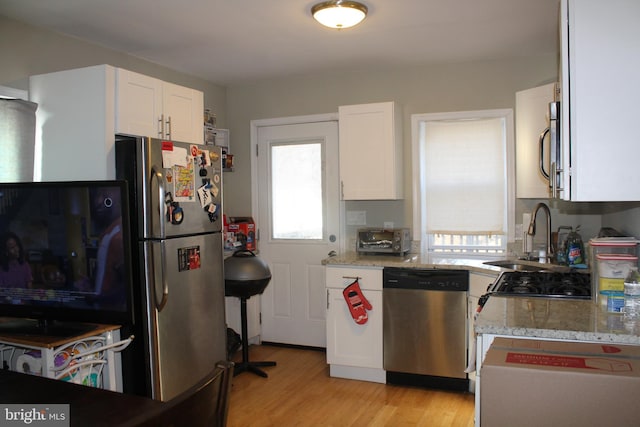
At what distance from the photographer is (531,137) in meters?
3.35

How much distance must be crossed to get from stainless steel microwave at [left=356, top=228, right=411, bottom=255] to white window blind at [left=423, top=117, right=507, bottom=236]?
1.08 ft

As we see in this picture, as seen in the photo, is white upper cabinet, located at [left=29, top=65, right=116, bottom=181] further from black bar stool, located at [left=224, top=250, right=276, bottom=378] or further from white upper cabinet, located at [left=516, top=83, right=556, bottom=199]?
white upper cabinet, located at [left=516, top=83, right=556, bottom=199]

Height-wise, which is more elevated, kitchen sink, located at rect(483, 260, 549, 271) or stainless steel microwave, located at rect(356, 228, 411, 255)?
stainless steel microwave, located at rect(356, 228, 411, 255)

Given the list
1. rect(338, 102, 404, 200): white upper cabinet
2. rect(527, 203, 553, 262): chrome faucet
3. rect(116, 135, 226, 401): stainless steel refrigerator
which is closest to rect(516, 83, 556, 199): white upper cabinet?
rect(527, 203, 553, 262): chrome faucet

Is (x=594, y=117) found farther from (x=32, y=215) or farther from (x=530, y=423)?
(x=32, y=215)

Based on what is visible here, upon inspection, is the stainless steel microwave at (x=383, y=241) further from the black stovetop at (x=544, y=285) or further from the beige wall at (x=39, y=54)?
the beige wall at (x=39, y=54)

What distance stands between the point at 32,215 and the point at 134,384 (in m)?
1.13

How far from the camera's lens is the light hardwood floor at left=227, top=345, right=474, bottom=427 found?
3.11 metres

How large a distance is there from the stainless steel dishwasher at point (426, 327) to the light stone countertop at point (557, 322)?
1352mm

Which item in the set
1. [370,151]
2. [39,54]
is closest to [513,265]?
[370,151]

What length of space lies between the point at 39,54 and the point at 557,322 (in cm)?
309

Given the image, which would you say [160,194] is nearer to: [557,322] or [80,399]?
[80,399]

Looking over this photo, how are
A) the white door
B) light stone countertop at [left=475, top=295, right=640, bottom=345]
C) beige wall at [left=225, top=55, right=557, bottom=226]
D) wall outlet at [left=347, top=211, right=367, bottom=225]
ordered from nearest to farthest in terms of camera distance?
light stone countertop at [left=475, top=295, right=640, bottom=345], beige wall at [left=225, top=55, right=557, bottom=226], wall outlet at [left=347, top=211, right=367, bottom=225], the white door

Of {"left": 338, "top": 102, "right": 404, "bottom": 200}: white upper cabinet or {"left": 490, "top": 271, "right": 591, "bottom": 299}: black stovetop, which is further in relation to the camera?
{"left": 338, "top": 102, "right": 404, "bottom": 200}: white upper cabinet
